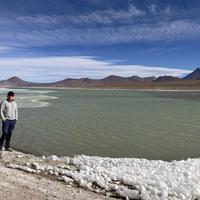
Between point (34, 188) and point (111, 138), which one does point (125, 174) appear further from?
point (111, 138)

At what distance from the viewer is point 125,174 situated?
8742 millimetres

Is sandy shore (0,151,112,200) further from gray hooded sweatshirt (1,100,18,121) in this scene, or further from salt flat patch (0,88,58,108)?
salt flat patch (0,88,58,108)

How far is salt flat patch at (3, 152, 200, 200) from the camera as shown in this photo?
752 cm

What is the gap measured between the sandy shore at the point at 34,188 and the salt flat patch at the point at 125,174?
318 mm

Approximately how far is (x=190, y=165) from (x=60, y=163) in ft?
12.2

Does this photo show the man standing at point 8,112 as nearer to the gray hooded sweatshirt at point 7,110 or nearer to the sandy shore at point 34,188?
the gray hooded sweatshirt at point 7,110

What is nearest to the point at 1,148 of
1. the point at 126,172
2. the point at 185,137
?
the point at 126,172

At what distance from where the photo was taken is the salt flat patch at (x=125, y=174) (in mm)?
7520

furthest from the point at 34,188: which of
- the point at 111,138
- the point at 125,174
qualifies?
the point at 111,138

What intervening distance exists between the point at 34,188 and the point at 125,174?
2.45m

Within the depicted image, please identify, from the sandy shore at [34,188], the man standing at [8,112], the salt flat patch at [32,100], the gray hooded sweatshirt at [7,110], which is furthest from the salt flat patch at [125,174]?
the salt flat patch at [32,100]

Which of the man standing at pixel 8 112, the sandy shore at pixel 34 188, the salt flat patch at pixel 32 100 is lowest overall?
the salt flat patch at pixel 32 100

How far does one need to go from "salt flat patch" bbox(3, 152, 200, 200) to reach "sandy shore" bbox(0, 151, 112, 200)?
1.04 feet

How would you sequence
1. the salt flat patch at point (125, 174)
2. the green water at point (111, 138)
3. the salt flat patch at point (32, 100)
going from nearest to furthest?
the salt flat patch at point (125, 174), the green water at point (111, 138), the salt flat patch at point (32, 100)
